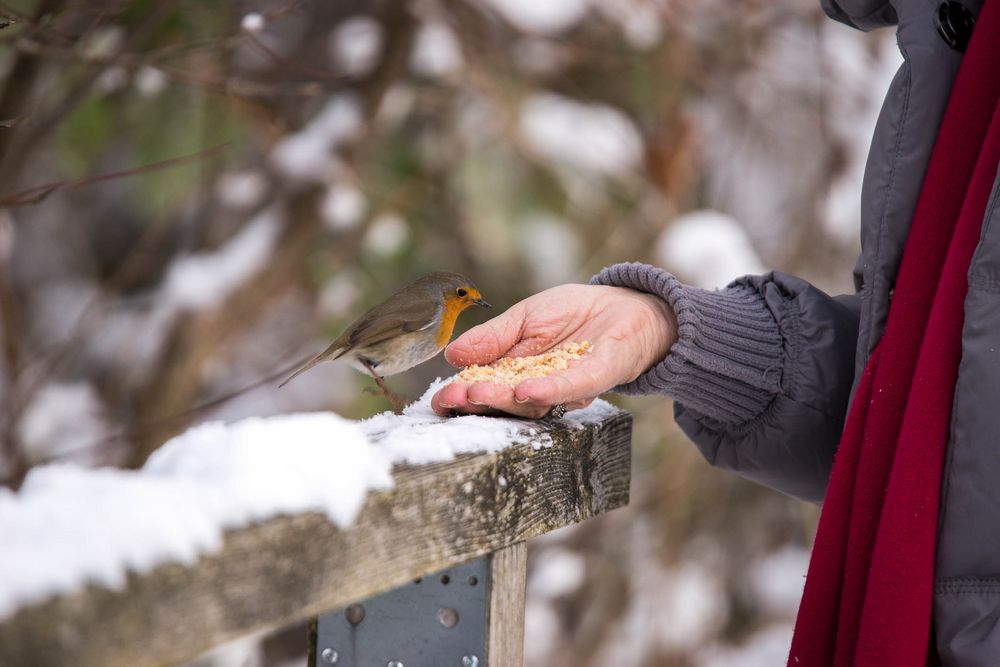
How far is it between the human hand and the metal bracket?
23cm

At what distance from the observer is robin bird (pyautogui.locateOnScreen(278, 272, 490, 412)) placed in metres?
2.29

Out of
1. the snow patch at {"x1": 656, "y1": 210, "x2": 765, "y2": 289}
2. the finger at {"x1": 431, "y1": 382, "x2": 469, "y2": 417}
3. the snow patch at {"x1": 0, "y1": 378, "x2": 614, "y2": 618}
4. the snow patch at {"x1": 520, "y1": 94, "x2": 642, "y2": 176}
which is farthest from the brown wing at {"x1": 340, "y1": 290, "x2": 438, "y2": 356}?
the snow patch at {"x1": 520, "y1": 94, "x2": 642, "y2": 176}

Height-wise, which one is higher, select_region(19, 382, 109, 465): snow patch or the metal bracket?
the metal bracket

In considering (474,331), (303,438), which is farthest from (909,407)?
(303,438)

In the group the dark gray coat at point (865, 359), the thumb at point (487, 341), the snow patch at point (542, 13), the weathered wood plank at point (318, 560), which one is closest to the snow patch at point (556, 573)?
the snow patch at point (542, 13)

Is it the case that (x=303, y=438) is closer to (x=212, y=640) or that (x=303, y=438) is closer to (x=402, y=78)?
(x=212, y=640)

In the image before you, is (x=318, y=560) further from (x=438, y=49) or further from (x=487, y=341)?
(x=438, y=49)

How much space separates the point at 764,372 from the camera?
1584 millimetres

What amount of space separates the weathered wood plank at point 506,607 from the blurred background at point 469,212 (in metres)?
2.40

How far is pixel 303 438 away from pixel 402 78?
10.3ft

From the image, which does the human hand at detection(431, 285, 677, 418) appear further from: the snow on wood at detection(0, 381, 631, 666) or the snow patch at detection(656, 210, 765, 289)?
the snow patch at detection(656, 210, 765, 289)

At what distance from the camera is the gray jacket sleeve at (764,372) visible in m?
1.57

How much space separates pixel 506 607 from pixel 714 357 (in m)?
0.55

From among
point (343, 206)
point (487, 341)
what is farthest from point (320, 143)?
point (487, 341)
